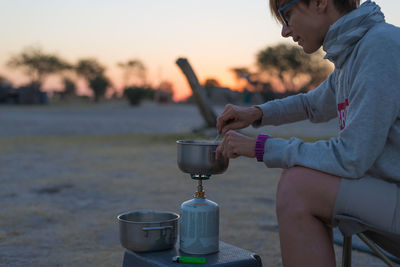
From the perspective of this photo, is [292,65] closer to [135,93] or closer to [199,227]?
[135,93]

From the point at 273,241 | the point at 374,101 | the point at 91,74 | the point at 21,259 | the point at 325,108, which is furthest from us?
the point at 91,74

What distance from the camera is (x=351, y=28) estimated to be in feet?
5.13

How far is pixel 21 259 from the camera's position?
2.81 metres

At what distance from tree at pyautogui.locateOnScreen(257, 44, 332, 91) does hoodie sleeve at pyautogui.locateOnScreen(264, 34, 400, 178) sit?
162ft

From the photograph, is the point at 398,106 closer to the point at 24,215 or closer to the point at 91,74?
the point at 24,215

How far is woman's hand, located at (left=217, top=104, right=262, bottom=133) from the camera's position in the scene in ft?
6.59

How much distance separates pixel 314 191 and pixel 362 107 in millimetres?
311

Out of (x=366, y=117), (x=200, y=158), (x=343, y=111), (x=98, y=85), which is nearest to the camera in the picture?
(x=366, y=117)

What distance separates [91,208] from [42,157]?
4030 mm

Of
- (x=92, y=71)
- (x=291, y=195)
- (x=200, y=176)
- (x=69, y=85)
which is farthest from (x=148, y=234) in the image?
(x=92, y=71)

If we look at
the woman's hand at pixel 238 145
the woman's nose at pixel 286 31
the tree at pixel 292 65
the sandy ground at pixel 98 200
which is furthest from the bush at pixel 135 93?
the woman's hand at pixel 238 145

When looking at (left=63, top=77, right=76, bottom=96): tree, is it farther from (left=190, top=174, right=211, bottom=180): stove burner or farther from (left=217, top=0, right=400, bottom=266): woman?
(left=217, top=0, right=400, bottom=266): woman

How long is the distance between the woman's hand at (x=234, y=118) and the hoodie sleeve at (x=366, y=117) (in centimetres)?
57

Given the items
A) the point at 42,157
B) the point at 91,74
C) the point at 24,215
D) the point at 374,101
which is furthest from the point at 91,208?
the point at 91,74
